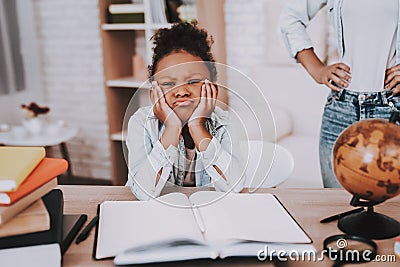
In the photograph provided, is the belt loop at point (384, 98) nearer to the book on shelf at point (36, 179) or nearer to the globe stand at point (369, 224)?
the globe stand at point (369, 224)

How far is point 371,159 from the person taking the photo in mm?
879

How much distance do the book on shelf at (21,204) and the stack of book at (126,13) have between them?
89.3 inches

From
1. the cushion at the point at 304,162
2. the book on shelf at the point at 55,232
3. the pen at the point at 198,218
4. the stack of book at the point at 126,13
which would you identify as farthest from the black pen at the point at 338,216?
the stack of book at the point at 126,13

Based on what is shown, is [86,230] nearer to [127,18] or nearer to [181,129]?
[181,129]

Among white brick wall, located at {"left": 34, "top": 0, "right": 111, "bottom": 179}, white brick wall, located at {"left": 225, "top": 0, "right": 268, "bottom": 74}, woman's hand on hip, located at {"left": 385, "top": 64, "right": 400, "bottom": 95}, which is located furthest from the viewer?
white brick wall, located at {"left": 34, "top": 0, "right": 111, "bottom": 179}

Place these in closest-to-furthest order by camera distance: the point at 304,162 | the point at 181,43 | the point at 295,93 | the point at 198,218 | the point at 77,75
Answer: the point at 198,218 → the point at 181,43 → the point at 304,162 → the point at 295,93 → the point at 77,75

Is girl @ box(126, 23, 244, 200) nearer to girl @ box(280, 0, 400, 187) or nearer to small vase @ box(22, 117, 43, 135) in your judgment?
girl @ box(280, 0, 400, 187)

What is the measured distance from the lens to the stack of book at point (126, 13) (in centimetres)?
309

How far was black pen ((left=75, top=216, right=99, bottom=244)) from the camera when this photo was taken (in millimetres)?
976

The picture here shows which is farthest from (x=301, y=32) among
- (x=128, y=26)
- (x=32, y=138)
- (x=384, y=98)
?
(x=32, y=138)

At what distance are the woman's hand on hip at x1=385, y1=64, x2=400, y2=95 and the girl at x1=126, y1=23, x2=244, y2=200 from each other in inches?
19.7

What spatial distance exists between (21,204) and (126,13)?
2.37m

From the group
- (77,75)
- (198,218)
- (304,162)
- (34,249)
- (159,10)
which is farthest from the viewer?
(77,75)

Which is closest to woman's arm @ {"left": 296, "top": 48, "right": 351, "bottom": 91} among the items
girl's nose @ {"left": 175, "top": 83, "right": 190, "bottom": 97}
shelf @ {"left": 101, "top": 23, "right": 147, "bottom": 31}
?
girl's nose @ {"left": 175, "top": 83, "right": 190, "bottom": 97}
